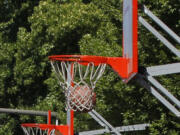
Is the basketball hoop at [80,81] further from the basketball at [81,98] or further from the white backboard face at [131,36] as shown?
the white backboard face at [131,36]

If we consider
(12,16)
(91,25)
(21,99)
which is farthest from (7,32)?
(91,25)

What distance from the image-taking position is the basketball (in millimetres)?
5762

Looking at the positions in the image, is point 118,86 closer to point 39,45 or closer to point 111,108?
point 111,108

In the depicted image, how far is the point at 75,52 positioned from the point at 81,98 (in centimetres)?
840

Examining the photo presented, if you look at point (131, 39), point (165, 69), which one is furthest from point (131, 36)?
point (165, 69)

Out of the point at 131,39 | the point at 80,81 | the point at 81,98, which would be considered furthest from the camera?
the point at 81,98

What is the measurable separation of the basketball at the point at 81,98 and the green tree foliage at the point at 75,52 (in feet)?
1.87

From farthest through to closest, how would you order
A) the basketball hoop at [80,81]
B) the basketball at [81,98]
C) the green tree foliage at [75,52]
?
the green tree foliage at [75,52] → the basketball at [81,98] → the basketball hoop at [80,81]

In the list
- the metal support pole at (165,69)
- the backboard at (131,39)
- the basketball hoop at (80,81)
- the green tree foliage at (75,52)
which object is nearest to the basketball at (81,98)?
the basketball hoop at (80,81)

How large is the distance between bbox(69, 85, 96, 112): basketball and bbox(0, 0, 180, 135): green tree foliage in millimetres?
569

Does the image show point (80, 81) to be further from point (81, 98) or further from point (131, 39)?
point (131, 39)

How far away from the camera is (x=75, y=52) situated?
14.2 m

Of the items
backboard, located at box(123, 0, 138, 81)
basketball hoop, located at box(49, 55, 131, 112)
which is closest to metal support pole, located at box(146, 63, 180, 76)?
backboard, located at box(123, 0, 138, 81)

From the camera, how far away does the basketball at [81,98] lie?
5762 mm
